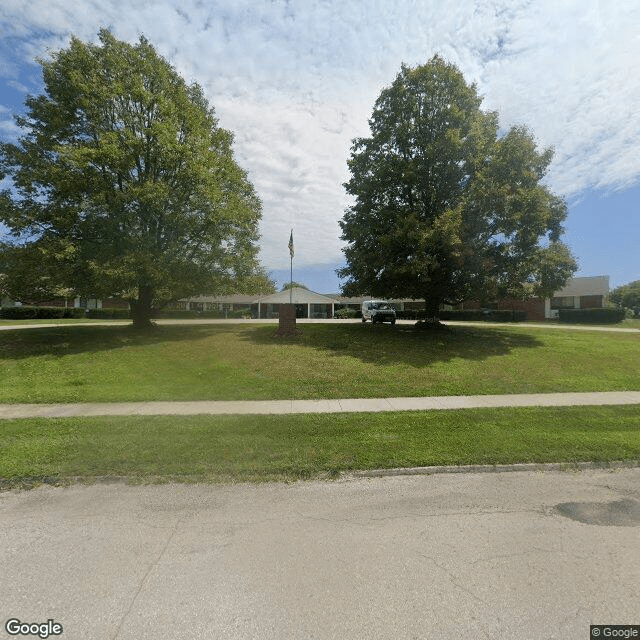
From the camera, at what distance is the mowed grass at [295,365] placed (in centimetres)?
961

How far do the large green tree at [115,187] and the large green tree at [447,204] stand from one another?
22.2 ft

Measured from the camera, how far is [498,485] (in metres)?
4.71

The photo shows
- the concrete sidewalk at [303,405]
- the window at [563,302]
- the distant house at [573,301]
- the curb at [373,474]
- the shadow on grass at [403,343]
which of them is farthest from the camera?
the window at [563,302]

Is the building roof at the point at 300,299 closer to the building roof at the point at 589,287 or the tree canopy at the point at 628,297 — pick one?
the building roof at the point at 589,287

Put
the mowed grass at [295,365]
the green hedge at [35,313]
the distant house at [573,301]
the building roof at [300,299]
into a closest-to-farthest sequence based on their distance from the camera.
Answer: the mowed grass at [295,365] → the green hedge at [35,313] → the distant house at [573,301] → the building roof at [300,299]

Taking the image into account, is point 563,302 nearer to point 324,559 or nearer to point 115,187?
point 115,187

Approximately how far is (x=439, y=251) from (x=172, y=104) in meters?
13.3

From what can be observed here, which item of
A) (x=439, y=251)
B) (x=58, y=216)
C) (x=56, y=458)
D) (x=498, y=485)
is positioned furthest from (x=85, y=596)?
(x=58, y=216)

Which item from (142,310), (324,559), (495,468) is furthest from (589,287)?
(324,559)

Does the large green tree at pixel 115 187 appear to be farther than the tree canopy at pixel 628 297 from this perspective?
No

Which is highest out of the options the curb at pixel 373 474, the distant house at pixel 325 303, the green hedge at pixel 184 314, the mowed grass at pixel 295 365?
the distant house at pixel 325 303

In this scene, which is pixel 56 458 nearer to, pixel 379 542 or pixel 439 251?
pixel 379 542

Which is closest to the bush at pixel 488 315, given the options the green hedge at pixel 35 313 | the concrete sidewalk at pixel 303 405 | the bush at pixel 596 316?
the bush at pixel 596 316

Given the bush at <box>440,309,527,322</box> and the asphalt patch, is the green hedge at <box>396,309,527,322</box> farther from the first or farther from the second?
the asphalt patch
